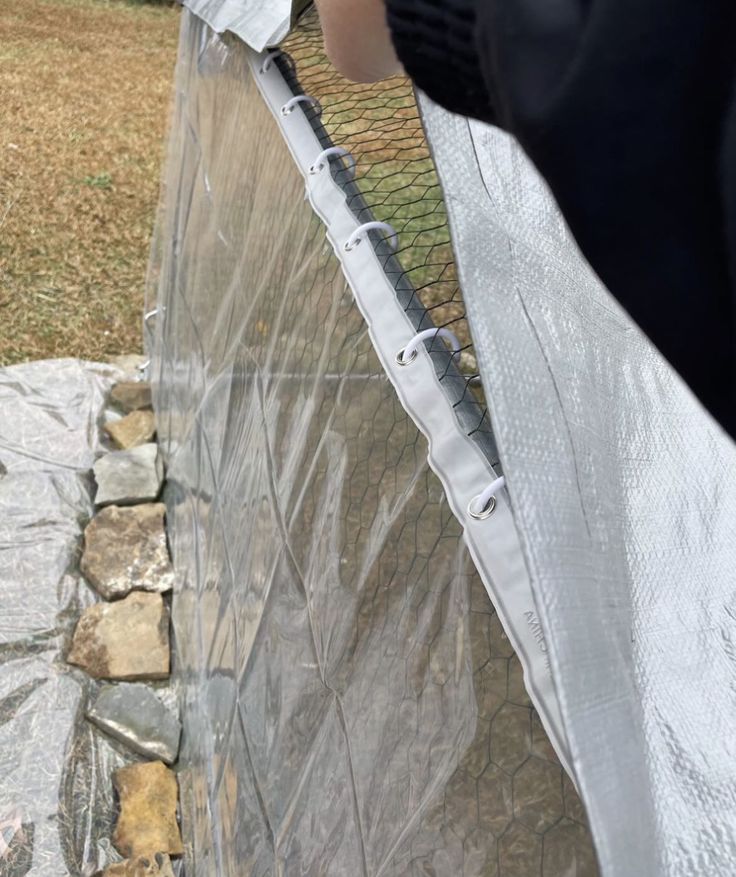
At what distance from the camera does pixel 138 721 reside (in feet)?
7.25

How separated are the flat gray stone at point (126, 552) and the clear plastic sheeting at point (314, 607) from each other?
4.4 inches

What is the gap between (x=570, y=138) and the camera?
42 centimetres

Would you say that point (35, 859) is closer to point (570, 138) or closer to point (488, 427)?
point (488, 427)

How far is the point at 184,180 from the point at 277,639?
1.94 meters

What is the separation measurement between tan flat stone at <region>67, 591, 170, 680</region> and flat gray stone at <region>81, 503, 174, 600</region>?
0.08 metres

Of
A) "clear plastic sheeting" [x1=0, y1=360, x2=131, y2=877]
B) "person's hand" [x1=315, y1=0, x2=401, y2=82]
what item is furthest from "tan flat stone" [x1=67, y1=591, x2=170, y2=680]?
"person's hand" [x1=315, y1=0, x2=401, y2=82]

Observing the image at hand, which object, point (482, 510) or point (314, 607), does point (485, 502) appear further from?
point (314, 607)

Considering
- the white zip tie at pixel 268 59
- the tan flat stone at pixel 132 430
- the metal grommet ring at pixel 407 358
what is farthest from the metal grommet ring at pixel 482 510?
the tan flat stone at pixel 132 430

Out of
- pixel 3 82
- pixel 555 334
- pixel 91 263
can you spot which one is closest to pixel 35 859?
pixel 555 334

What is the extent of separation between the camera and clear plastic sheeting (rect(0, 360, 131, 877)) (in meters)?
1.96

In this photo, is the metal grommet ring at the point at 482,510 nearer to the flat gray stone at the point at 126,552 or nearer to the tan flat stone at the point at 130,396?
the flat gray stone at the point at 126,552

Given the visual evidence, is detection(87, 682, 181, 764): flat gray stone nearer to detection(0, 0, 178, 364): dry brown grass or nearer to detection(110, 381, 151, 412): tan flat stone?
detection(110, 381, 151, 412): tan flat stone

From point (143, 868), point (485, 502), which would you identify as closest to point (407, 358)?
point (485, 502)

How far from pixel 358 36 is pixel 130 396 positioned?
2.72 meters
